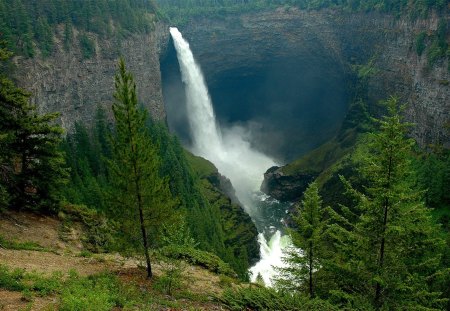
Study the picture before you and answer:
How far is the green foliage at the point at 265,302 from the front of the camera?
23.8 metres

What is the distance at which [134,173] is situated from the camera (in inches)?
968

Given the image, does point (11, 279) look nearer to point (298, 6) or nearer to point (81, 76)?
point (81, 76)

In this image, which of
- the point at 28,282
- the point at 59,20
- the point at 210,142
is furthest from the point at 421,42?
the point at 28,282

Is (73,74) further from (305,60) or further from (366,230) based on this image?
(305,60)

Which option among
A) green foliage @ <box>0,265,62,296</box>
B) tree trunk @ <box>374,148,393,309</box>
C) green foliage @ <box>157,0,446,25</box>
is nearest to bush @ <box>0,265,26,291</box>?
green foliage @ <box>0,265,62,296</box>

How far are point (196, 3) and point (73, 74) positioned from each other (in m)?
82.2

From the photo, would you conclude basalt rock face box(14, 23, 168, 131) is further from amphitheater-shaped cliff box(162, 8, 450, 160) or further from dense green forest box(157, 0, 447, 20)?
dense green forest box(157, 0, 447, 20)

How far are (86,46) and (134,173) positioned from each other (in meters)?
64.0

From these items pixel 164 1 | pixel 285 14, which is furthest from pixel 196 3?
pixel 285 14

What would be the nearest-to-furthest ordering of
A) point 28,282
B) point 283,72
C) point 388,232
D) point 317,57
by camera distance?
point 28,282 < point 388,232 < point 317,57 < point 283,72

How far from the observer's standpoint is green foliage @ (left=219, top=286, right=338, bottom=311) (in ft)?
78.0

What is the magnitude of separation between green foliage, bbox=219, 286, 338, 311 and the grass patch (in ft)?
42.9

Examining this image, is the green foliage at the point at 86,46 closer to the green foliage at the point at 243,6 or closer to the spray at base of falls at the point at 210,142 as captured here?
the spray at base of falls at the point at 210,142

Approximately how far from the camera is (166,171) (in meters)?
80.6
